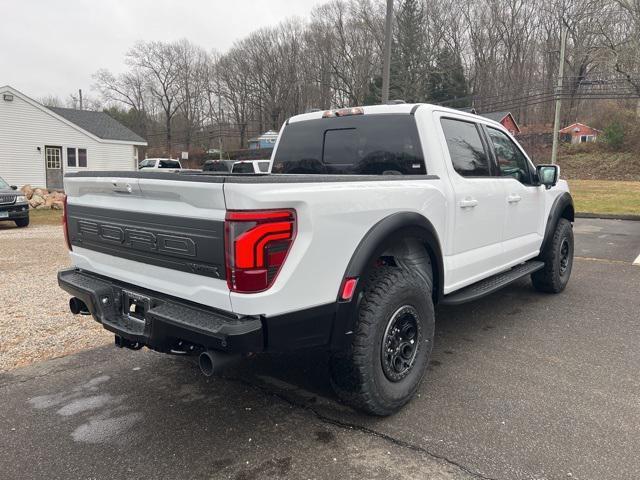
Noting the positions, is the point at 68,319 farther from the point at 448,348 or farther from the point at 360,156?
the point at 448,348

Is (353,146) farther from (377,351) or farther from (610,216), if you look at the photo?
(610,216)

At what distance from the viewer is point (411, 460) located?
261 centimetres

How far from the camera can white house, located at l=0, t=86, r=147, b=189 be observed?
24109mm

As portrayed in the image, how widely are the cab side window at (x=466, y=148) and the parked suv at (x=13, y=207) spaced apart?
13.0 m

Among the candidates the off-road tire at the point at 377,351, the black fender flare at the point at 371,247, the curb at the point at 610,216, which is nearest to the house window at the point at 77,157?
the curb at the point at 610,216

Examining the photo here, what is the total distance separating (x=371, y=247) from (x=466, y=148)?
5.86ft

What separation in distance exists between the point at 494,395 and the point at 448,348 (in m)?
0.90

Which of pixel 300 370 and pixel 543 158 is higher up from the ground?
pixel 543 158

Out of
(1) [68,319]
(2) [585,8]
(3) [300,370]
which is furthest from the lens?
(2) [585,8]

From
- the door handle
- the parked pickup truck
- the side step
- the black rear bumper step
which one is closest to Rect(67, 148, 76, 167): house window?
the parked pickup truck

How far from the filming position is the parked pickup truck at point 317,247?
91.6 inches

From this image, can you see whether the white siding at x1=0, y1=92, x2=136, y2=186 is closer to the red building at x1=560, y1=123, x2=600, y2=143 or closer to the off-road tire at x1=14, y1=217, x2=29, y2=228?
the off-road tire at x1=14, y1=217, x2=29, y2=228

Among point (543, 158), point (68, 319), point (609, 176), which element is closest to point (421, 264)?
point (68, 319)

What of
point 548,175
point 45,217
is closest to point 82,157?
point 45,217
